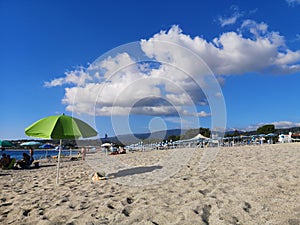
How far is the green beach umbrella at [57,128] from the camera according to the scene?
543 cm

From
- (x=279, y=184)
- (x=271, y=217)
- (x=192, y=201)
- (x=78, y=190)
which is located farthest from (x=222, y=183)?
(x=78, y=190)

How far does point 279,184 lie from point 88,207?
10.2ft

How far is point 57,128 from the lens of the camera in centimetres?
548

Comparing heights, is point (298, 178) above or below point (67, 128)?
below

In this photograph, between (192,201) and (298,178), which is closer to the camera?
(192,201)

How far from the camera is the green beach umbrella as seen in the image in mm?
5430

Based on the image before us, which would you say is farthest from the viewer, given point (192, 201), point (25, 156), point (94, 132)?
point (25, 156)

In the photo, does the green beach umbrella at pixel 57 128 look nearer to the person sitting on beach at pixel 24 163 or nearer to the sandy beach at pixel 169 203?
the sandy beach at pixel 169 203

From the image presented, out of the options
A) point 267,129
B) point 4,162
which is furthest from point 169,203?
point 267,129

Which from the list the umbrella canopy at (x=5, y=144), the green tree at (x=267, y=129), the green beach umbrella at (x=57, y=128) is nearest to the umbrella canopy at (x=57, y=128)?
the green beach umbrella at (x=57, y=128)

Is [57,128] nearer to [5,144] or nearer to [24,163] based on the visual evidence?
[24,163]

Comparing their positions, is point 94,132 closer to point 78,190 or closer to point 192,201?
point 78,190

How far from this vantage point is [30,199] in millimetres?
4316

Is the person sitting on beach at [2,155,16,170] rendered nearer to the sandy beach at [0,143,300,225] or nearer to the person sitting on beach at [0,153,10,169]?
the person sitting on beach at [0,153,10,169]
